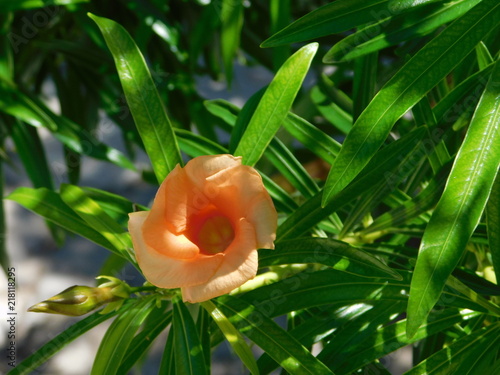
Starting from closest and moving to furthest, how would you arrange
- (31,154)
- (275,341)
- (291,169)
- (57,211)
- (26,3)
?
(275,341) < (57,211) < (291,169) < (26,3) < (31,154)

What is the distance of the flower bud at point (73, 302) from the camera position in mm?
554

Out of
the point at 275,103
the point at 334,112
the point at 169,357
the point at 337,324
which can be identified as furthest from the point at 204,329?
the point at 334,112

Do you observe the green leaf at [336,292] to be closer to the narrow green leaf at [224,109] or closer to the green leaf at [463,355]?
the green leaf at [463,355]

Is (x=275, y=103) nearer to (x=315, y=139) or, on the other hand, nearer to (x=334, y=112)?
(x=315, y=139)

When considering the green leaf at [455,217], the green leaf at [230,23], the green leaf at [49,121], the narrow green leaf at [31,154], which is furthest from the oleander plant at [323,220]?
the narrow green leaf at [31,154]

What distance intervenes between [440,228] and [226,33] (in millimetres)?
724

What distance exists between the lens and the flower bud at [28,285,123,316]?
554 mm

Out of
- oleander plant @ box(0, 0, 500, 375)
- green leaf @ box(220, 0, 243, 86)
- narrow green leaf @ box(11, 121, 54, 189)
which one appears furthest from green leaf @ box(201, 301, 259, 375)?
narrow green leaf @ box(11, 121, 54, 189)

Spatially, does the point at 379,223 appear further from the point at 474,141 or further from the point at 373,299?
the point at 474,141

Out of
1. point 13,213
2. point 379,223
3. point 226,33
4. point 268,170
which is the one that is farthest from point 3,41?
point 13,213

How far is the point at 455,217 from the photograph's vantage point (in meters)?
0.49

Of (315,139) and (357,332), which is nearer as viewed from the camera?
(357,332)

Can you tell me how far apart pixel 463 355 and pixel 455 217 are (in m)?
0.20

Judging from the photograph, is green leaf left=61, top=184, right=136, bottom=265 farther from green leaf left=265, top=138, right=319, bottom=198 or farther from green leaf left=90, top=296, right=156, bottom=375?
green leaf left=265, top=138, right=319, bottom=198
